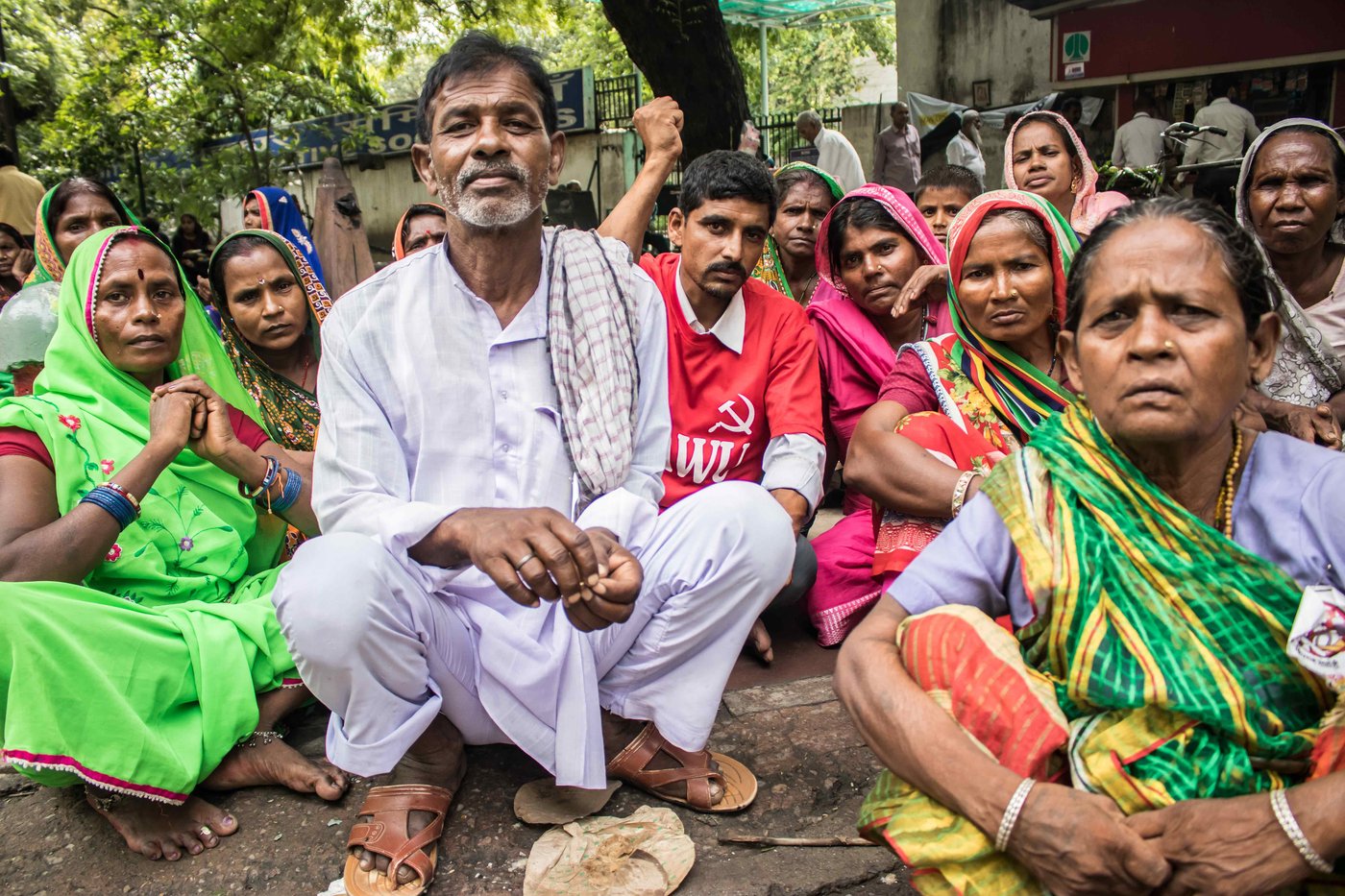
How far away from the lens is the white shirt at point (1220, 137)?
9820 mm

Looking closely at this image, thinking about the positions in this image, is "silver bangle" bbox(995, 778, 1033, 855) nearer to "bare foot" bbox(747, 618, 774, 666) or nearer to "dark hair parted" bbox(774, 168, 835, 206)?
"bare foot" bbox(747, 618, 774, 666)

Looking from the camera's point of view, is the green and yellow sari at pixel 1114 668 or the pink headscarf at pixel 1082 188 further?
the pink headscarf at pixel 1082 188

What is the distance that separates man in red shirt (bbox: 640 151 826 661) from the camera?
3.22 m

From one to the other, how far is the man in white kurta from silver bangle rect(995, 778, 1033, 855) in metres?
0.88

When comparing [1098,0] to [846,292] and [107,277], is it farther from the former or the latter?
[107,277]

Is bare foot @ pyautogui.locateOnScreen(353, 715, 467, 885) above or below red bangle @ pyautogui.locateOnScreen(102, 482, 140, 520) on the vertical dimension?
below

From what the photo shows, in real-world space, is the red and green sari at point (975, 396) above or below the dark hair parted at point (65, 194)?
below

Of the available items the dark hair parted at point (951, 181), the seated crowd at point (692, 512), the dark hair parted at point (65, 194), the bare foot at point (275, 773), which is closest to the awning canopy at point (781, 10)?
the dark hair parted at point (951, 181)

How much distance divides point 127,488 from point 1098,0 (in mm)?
12981

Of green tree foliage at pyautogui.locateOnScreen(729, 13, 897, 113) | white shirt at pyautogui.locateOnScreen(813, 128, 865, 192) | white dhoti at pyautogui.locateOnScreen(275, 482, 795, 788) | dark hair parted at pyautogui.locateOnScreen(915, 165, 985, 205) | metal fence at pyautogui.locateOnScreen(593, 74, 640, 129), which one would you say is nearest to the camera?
white dhoti at pyautogui.locateOnScreen(275, 482, 795, 788)

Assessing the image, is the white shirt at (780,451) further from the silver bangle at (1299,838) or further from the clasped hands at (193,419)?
the silver bangle at (1299,838)

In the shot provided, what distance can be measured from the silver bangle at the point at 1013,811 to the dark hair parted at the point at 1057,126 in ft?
12.2

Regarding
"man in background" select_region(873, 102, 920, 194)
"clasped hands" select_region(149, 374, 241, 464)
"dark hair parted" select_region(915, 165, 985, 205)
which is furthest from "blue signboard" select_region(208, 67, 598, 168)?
"clasped hands" select_region(149, 374, 241, 464)

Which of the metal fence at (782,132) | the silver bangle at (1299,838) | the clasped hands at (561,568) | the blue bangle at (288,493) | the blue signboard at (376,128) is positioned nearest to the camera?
the silver bangle at (1299,838)
